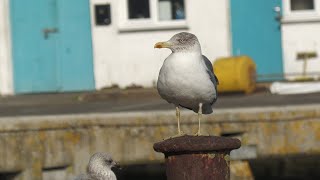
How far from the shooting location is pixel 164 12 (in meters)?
19.8

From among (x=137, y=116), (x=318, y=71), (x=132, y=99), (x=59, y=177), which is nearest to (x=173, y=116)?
(x=137, y=116)

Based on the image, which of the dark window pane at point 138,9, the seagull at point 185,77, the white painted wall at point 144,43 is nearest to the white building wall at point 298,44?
the white painted wall at point 144,43

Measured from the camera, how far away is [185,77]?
23.3 ft

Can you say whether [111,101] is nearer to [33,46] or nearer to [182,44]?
[33,46]

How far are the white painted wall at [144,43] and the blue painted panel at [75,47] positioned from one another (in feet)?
0.48

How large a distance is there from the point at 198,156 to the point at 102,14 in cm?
1333

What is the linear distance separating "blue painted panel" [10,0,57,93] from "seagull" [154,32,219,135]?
12.4m

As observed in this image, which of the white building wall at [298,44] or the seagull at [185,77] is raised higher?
the seagull at [185,77]

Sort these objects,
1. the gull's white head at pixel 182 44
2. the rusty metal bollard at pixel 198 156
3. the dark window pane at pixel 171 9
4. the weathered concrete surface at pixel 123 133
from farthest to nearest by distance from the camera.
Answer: the dark window pane at pixel 171 9 < the weathered concrete surface at pixel 123 133 < the gull's white head at pixel 182 44 < the rusty metal bollard at pixel 198 156

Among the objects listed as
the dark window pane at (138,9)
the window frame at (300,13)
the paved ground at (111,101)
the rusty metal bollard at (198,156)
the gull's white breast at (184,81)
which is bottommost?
the paved ground at (111,101)

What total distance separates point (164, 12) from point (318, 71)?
9.92 feet

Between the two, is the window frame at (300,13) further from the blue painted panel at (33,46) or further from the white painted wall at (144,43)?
the blue painted panel at (33,46)

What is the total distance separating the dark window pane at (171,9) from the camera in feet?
64.8

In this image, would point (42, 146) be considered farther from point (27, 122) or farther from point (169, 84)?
point (169, 84)
